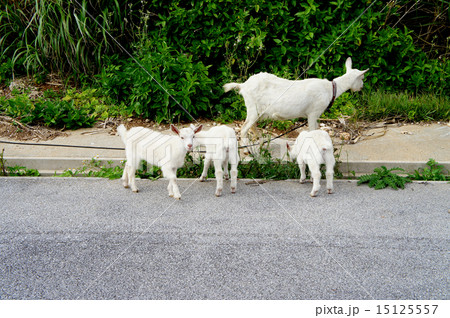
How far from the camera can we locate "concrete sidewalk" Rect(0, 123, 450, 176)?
19.4ft

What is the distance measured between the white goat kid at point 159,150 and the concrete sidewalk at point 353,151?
1124 mm

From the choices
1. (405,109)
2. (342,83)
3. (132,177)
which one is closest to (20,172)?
(132,177)

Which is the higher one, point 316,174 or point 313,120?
point 313,120

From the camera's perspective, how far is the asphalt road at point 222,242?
329cm

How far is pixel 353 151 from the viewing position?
20.8ft

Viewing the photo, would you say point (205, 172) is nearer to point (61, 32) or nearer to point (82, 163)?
point (82, 163)

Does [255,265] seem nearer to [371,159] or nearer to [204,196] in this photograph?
[204,196]

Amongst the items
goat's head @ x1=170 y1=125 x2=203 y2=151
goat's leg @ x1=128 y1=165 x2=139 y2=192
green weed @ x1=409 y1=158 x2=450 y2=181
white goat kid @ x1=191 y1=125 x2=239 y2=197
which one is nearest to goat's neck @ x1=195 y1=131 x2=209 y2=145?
white goat kid @ x1=191 y1=125 x2=239 y2=197

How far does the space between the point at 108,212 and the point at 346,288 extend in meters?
2.72

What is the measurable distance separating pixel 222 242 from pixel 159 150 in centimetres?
149

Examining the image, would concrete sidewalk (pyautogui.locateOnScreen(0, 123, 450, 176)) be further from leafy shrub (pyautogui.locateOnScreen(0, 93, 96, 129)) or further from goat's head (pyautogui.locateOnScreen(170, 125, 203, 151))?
goat's head (pyautogui.locateOnScreen(170, 125, 203, 151))

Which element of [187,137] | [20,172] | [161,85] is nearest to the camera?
[187,137]

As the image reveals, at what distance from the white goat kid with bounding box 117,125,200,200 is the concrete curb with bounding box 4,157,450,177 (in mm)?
1090

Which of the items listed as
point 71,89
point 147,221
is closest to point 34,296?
point 147,221
